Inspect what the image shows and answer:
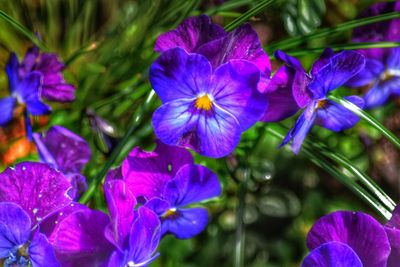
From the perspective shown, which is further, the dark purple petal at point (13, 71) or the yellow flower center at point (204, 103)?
the dark purple petal at point (13, 71)

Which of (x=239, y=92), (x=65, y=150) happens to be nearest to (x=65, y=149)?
(x=65, y=150)

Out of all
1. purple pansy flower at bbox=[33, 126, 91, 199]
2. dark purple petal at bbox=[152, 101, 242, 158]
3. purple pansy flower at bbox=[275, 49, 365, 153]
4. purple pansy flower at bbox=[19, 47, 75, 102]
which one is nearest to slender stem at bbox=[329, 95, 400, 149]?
purple pansy flower at bbox=[275, 49, 365, 153]

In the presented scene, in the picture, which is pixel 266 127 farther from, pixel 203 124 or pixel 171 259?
pixel 171 259

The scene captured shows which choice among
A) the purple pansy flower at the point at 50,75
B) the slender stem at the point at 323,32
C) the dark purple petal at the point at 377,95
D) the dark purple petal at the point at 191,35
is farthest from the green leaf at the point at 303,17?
the purple pansy flower at the point at 50,75

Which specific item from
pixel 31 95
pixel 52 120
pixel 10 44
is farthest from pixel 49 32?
pixel 31 95

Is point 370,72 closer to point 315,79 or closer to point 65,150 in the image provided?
point 315,79

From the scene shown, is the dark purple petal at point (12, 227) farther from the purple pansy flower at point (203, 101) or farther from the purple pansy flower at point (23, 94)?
the purple pansy flower at point (23, 94)

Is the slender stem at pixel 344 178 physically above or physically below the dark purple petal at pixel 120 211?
below

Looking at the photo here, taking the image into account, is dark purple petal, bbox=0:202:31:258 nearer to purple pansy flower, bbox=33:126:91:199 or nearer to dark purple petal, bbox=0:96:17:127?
purple pansy flower, bbox=33:126:91:199
